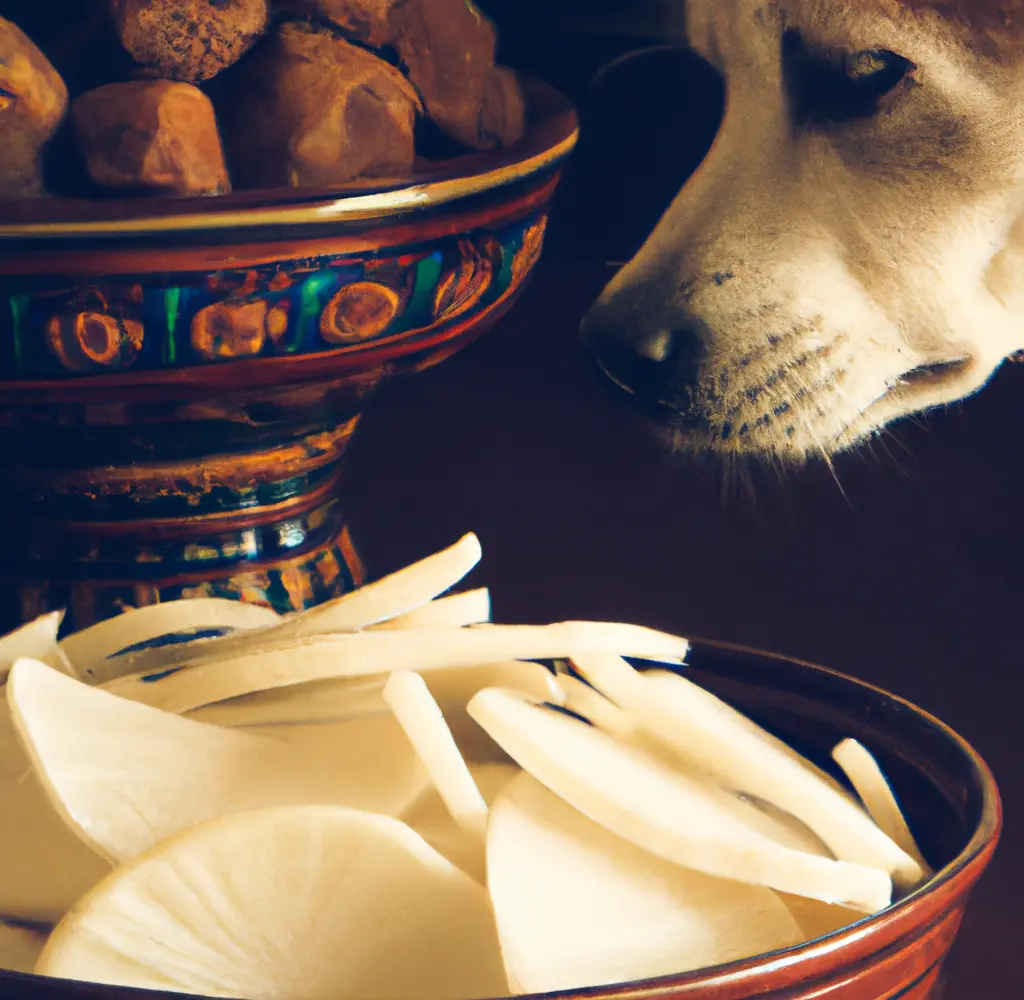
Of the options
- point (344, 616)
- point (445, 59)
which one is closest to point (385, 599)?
point (344, 616)

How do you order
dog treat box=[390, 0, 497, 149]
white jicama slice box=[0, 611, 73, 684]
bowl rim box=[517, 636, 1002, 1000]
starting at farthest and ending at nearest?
dog treat box=[390, 0, 497, 149], white jicama slice box=[0, 611, 73, 684], bowl rim box=[517, 636, 1002, 1000]

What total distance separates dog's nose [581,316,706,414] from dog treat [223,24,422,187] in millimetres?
104

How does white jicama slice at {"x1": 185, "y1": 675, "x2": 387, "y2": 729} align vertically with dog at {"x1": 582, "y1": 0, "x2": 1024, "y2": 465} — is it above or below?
below

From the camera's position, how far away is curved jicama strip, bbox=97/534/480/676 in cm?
29

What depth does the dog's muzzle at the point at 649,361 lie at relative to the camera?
1.43 ft

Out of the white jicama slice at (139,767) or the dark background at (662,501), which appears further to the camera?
the dark background at (662,501)

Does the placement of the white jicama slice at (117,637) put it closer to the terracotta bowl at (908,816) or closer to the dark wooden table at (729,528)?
the terracotta bowl at (908,816)

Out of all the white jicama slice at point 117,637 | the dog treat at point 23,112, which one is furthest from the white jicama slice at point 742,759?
the dog treat at point 23,112

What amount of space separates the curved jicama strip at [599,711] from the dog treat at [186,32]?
24 centimetres

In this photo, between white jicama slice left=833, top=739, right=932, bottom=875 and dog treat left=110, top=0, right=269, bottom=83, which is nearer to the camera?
white jicama slice left=833, top=739, right=932, bottom=875

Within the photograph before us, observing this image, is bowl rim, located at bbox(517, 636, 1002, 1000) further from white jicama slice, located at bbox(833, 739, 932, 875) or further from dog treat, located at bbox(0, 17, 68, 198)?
dog treat, located at bbox(0, 17, 68, 198)

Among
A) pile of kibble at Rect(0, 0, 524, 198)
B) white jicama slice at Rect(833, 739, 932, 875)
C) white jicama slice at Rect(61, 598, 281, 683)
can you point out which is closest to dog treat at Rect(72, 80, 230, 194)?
pile of kibble at Rect(0, 0, 524, 198)

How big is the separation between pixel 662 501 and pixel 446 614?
10.2 inches

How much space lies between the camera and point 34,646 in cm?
30
